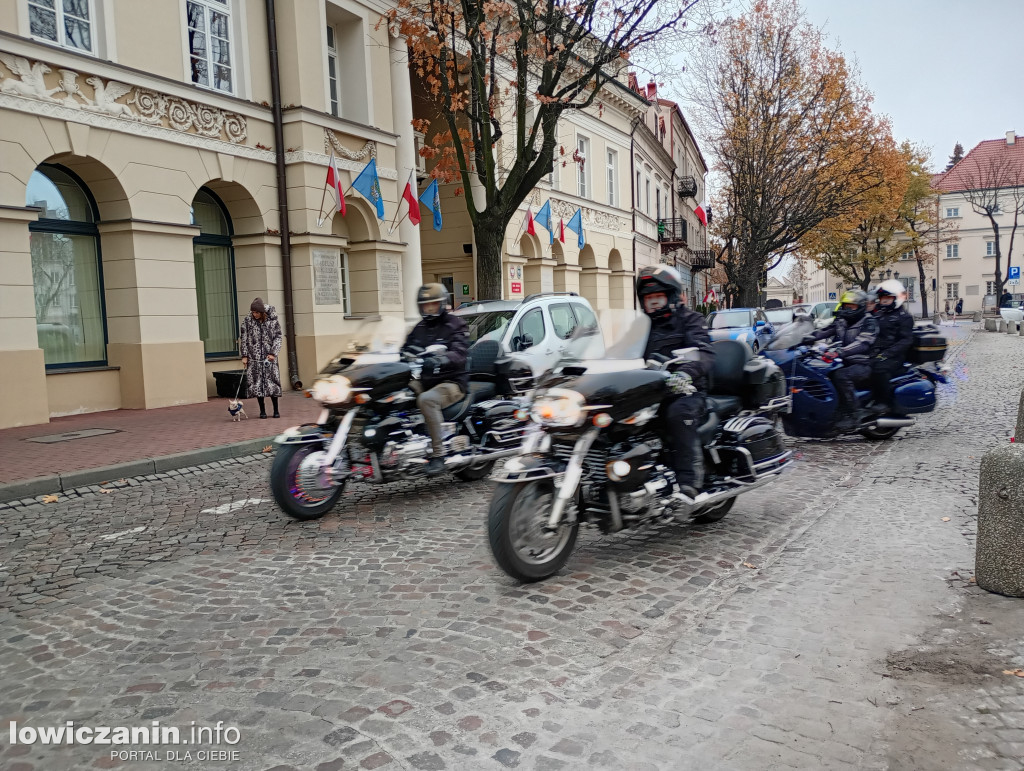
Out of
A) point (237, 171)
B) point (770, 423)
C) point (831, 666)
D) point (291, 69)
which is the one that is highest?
point (291, 69)

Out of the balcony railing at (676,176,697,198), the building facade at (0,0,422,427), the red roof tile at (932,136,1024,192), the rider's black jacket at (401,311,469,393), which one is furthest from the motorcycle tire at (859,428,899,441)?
the red roof tile at (932,136,1024,192)

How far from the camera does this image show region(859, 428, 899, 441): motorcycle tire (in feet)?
29.2

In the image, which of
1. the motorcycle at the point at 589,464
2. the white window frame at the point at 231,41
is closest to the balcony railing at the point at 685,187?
the white window frame at the point at 231,41

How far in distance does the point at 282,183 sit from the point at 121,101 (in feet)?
11.4

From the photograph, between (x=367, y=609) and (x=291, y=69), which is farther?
(x=291, y=69)

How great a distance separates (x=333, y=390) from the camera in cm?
595

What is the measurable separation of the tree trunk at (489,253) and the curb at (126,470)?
6.58 meters

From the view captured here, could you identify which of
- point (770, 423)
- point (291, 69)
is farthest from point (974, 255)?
point (770, 423)

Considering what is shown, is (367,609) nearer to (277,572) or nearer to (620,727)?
(277,572)

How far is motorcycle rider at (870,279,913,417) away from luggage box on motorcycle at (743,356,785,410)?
11.0ft

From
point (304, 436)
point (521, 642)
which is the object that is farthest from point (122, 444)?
point (521, 642)

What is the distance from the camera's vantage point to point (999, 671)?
322cm

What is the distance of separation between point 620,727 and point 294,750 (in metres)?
1.18

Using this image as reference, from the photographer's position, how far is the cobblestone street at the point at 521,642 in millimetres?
2779
